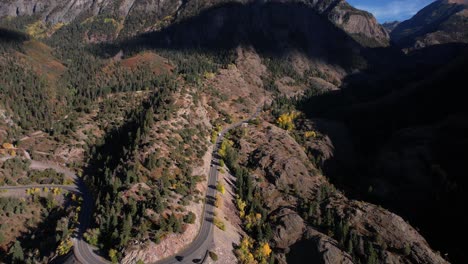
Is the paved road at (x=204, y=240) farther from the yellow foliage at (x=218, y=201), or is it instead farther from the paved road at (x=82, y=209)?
the paved road at (x=82, y=209)

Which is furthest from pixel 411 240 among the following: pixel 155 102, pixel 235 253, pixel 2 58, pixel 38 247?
pixel 2 58

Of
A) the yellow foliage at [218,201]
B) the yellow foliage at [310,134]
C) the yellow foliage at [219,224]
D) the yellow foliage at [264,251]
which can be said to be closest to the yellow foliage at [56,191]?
the yellow foliage at [218,201]

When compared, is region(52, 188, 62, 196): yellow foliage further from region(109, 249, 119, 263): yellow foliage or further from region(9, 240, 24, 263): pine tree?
region(109, 249, 119, 263): yellow foliage

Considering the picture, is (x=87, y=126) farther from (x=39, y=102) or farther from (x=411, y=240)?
(x=411, y=240)

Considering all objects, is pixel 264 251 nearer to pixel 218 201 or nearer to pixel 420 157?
pixel 218 201

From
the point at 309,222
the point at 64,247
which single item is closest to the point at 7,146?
the point at 64,247

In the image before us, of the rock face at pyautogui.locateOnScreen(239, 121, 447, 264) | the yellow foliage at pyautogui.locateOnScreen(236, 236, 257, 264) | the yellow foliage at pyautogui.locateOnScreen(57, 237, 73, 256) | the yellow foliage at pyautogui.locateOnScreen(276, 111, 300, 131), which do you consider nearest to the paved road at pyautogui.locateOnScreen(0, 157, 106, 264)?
the yellow foliage at pyautogui.locateOnScreen(57, 237, 73, 256)
